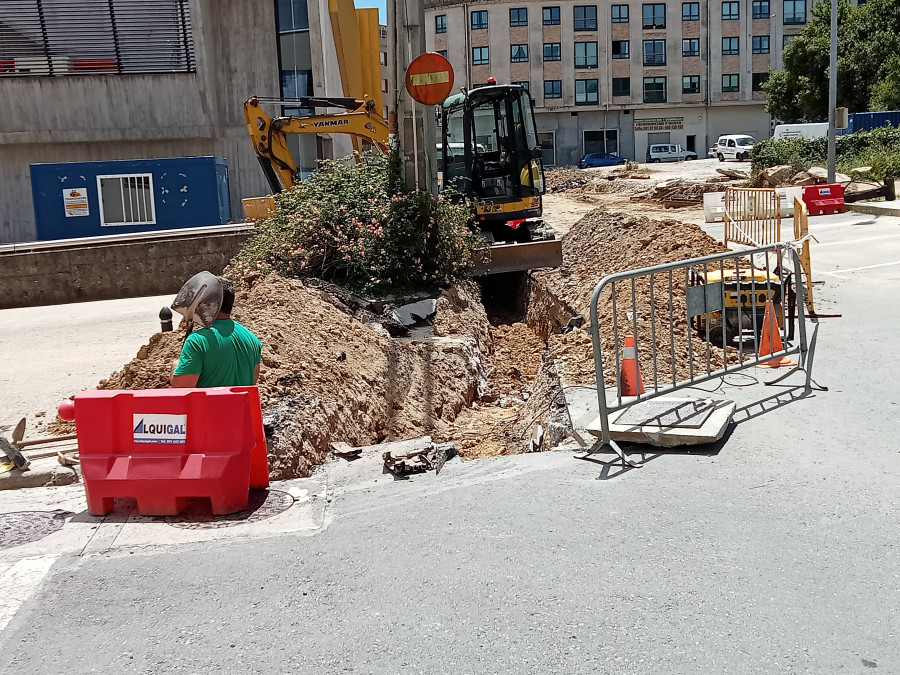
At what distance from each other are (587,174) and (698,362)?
3989 centimetres

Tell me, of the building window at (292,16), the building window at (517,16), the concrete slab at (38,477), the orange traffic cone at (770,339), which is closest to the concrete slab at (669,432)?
the orange traffic cone at (770,339)

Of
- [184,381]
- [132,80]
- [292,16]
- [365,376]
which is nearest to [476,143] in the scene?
[365,376]

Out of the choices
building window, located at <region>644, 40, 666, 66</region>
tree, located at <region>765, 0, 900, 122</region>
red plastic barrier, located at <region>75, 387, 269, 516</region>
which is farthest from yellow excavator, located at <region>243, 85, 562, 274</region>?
building window, located at <region>644, 40, 666, 66</region>

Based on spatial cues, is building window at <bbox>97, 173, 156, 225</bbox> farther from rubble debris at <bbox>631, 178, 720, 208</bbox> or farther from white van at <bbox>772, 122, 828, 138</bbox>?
white van at <bbox>772, 122, 828, 138</bbox>

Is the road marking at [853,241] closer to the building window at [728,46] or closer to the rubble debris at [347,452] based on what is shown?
the rubble debris at [347,452]

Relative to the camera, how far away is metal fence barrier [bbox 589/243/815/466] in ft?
20.7

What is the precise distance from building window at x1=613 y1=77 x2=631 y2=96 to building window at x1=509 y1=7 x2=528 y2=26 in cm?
855

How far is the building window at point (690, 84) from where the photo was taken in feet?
220

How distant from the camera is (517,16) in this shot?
216ft

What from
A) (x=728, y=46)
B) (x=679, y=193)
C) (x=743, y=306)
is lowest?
(x=743, y=306)

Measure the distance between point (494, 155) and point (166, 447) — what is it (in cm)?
1180

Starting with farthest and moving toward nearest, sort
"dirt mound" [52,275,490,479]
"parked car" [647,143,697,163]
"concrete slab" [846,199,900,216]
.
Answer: "parked car" [647,143,697,163] → "concrete slab" [846,199,900,216] → "dirt mound" [52,275,490,479]

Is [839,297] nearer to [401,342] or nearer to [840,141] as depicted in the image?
[401,342]

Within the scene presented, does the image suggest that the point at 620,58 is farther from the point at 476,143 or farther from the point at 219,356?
the point at 219,356
